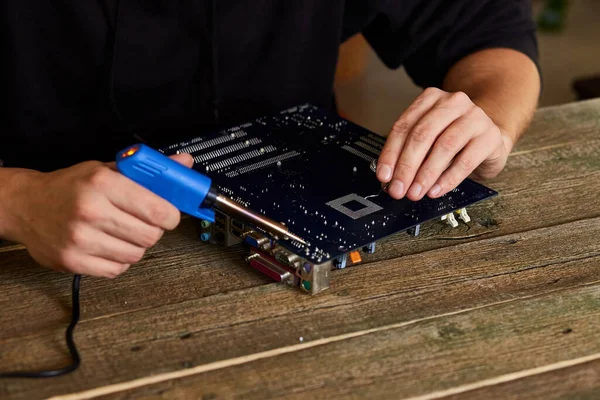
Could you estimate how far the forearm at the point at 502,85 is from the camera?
1.38 m

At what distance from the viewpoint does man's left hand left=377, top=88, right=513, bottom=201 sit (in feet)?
3.47

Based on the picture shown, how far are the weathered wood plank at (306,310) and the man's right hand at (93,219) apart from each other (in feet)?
0.25

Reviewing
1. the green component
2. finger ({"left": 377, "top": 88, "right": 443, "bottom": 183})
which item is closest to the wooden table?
finger ({"left": 377, "top": 88, "right": 443, "bottom": 183})

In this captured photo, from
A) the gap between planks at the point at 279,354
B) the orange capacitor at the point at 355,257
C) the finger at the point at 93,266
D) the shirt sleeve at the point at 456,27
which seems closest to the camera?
the gap between planks at the point at 279,354

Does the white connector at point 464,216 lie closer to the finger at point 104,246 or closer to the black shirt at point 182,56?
the finger at point 104,246

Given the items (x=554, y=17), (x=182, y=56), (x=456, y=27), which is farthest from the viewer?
(x=554, y=17)

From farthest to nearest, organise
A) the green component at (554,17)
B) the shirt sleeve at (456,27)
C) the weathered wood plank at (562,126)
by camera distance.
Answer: the green component at (554,17)
the shirt sleeve at (456,27)
the weathered wood plank at (562,126)

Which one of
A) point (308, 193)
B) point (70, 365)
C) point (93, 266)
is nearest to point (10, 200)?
point (93, 266)

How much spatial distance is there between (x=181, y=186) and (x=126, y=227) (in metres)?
0.08

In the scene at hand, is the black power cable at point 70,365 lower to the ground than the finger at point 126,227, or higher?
lower

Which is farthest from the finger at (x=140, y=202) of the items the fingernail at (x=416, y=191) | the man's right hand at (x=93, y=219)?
the fingernail at (x=416, y=191)

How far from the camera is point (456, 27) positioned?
5.16 ft

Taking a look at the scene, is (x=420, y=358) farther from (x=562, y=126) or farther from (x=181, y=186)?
(x=562, y=126)

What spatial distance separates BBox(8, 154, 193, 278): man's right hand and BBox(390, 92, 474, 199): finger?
30cm
